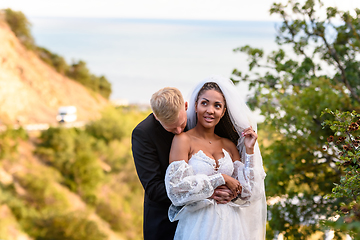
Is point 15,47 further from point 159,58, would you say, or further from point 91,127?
point 159,58

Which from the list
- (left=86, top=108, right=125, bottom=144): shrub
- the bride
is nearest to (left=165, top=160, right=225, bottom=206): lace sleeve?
the bride

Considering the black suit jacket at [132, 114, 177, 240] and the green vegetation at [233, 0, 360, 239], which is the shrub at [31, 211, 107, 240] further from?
the black suit jacket at [132, 114, 177, 240]

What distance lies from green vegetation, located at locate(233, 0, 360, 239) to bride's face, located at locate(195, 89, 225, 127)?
56.6 inches

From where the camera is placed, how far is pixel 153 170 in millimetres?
2246

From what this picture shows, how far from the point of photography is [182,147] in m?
2.18

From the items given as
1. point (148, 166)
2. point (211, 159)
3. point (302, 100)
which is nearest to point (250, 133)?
point (211, 159)

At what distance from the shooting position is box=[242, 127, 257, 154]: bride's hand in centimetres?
219

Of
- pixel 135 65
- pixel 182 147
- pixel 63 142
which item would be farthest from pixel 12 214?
pixel 135 65

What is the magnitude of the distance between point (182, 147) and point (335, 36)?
9.38ft

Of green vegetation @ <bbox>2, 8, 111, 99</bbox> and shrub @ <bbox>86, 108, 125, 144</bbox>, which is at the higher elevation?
green vegetation @ <bbox>2, 8, 111, 99</bbox>

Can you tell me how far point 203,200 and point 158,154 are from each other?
A: 38cm

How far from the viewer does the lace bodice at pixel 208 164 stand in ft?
7.04

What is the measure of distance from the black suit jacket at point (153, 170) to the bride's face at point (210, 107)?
10.2 inches

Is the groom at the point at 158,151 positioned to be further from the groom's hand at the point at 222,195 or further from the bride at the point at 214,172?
the groom's hand at the point at 222,195
